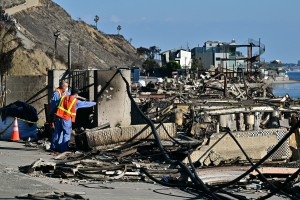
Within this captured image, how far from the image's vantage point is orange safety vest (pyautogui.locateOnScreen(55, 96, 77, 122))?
16609 mm

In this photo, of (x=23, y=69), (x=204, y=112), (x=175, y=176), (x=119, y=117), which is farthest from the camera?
(x=23, y=69)

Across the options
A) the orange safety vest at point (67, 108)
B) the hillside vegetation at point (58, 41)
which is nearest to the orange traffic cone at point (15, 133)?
the orange safety vest at point (67, 108)

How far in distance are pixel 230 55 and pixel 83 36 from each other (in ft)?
106

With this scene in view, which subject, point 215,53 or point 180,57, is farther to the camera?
point 215,53

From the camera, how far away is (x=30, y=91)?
2289 cm

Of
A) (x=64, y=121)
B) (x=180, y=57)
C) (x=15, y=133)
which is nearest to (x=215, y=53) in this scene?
(x=180, y=57)

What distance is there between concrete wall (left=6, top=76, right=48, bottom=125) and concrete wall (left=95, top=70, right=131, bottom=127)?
168 inches

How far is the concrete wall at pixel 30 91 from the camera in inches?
875

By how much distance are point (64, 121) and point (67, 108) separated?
0.31 metres

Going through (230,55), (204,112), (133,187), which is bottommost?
(133,187)

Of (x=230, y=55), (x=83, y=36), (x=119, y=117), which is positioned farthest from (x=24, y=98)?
(x=230, y=55)

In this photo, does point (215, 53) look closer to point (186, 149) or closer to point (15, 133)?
point (15, 133)

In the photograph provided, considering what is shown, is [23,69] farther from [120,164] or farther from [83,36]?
[83,36]

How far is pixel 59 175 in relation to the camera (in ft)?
39.9
